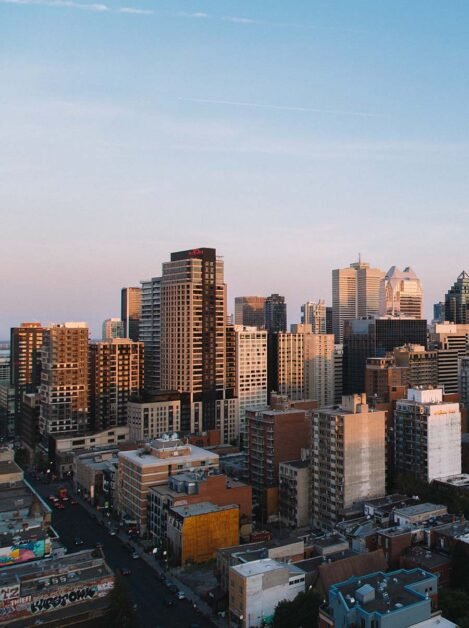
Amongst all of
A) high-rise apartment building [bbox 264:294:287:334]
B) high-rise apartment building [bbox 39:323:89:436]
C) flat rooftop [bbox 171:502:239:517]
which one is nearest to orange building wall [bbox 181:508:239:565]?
flat rooftop [bbox 171:502:239:517]

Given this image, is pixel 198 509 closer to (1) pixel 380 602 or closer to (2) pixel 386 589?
(2) pixel 386 589

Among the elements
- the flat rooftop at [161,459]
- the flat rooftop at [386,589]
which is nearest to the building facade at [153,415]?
the flat rooftop at [161,459]

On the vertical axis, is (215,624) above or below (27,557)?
below

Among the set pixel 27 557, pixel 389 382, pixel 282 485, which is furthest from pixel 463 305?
pixel 27 557

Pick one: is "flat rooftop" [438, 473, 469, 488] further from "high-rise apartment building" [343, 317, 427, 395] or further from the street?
"high-rise apartment building" [343, 317, 427, 395]

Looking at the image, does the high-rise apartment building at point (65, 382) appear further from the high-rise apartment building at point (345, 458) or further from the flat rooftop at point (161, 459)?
the high-rise apartment building at point (345, 458)

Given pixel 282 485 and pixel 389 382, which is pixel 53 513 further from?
pixel 389 382
